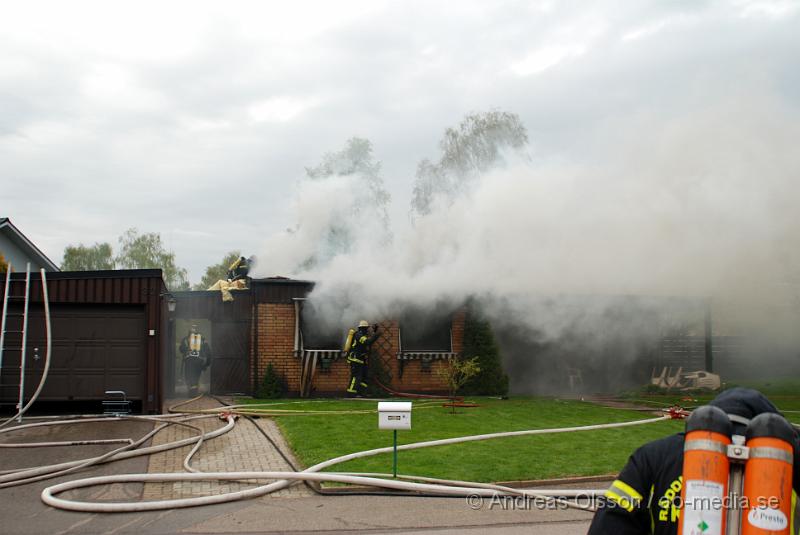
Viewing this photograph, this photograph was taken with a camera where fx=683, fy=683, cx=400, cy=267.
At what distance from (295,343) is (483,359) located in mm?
5131

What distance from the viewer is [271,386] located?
58.4 ft

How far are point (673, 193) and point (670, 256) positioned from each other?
5.23 ft

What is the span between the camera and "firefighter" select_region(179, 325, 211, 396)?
20219mm

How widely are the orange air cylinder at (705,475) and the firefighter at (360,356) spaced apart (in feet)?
49.2

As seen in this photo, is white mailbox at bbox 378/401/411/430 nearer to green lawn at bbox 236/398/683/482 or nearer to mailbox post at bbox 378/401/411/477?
mailbox post at bbox 378/401/411/477

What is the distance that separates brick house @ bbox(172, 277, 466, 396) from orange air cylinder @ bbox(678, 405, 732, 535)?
1607cm

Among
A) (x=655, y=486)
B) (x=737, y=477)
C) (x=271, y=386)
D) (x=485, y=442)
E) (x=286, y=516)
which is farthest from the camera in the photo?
(x=271, y=386)

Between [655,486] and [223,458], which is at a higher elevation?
[655,486]

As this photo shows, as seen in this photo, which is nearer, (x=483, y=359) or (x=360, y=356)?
(x=360, y=356)

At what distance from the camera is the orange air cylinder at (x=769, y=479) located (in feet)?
7.77

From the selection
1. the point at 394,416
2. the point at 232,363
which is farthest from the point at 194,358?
the point at 394,416

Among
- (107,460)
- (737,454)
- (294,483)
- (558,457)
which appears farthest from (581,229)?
(737,454)

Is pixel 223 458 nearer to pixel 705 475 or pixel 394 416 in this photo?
pixel 394 416

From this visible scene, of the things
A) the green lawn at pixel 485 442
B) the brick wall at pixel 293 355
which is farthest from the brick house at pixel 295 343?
the green lawn at pixel 485 442
